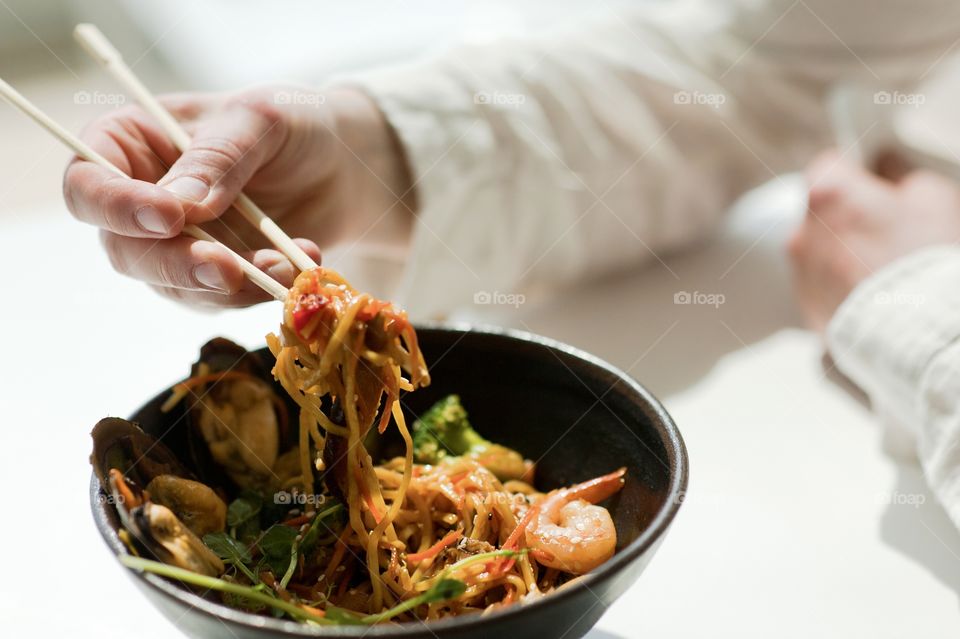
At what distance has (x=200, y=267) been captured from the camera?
101 cm

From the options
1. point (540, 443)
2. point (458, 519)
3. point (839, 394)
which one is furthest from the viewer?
point (839, 394)

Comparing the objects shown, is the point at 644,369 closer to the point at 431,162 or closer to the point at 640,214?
the point at 640,214

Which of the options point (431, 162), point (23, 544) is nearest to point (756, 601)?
point (431, 162)

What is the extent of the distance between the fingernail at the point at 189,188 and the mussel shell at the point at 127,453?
0.90ft

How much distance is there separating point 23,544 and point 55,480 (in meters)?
0.15

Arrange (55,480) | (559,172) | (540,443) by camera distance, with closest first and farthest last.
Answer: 1. (540,443)
2. (55,480)
3. (559,172)

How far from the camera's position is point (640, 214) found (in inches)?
74.4

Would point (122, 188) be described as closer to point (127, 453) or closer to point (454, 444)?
point (127, 453)

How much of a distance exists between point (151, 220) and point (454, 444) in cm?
48

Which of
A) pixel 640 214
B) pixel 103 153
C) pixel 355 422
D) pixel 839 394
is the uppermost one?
pixel 103 153

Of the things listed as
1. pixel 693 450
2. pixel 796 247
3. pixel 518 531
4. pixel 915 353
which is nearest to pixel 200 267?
pixel 518 531

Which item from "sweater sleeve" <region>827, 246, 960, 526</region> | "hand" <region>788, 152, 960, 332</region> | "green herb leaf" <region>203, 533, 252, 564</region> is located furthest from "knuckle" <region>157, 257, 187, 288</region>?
"hand" <region>788, 152, 960, 332</region>

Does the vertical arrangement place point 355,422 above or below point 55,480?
above

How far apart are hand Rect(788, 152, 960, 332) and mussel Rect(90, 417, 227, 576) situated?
119 cm
